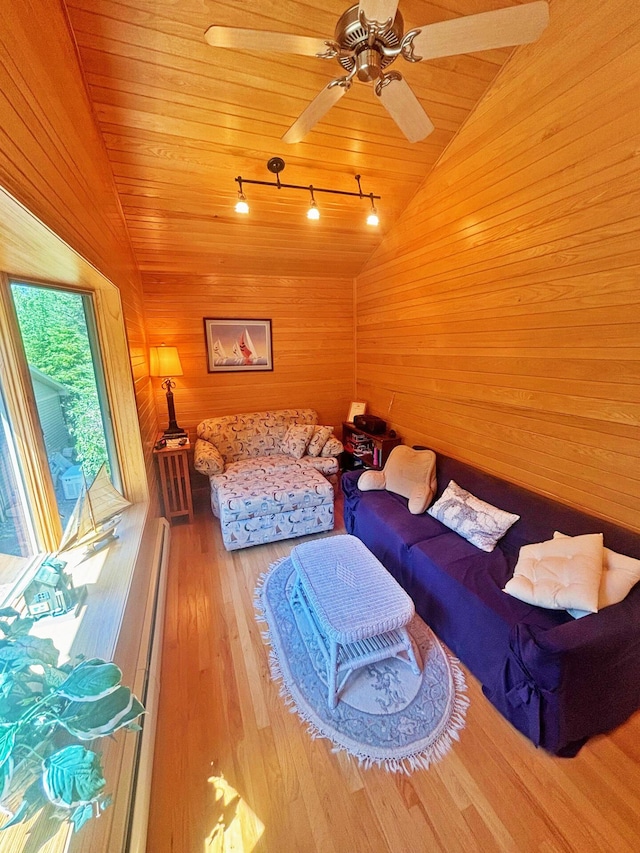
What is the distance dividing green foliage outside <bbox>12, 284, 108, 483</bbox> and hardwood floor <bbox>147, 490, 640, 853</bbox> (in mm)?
1367

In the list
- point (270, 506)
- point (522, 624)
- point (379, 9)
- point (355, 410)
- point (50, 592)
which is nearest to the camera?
point (379, 9)

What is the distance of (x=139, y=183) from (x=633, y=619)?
3596 millimetres

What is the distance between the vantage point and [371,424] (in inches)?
140

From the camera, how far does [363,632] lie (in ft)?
5.10

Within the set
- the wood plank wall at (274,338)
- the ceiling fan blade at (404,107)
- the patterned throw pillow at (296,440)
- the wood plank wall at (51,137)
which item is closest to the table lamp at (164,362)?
the wood plank wall at (274,338)

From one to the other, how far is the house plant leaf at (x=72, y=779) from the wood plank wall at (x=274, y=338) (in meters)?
3.35

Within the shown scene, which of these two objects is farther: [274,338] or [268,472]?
[274,338]

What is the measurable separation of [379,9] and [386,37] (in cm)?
14

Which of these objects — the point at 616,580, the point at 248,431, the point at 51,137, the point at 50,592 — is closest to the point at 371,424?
the point at 248,431

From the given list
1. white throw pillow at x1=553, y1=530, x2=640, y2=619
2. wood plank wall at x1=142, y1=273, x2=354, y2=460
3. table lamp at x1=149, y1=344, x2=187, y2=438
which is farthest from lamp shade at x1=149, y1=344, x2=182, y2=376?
white throw pillow at x1=553, y1=530, x2=640, y2=619

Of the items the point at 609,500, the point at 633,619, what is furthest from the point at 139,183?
the point at 633,619

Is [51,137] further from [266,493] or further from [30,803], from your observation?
[266,493]

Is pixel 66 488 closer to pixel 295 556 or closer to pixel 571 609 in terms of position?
pixel 295 556

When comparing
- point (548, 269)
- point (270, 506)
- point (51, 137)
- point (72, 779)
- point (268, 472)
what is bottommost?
point (270, 506)
